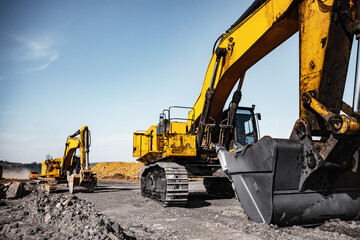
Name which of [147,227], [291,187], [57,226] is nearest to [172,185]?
[147,227]

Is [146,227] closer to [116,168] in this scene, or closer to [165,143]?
[165,143]

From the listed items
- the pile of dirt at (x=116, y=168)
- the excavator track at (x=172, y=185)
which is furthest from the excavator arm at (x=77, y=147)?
the pile of dirt at (x=116, y=168)

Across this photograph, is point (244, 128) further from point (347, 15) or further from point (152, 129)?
point (347, 15)

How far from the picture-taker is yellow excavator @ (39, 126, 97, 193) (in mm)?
13946

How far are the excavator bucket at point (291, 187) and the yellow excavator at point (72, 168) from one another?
10.8m

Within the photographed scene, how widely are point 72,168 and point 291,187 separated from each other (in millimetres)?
14973

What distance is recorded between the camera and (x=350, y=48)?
4.29m

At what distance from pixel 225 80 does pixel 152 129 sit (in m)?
4.02

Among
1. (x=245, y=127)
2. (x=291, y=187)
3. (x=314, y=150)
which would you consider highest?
(x=245, y=127)

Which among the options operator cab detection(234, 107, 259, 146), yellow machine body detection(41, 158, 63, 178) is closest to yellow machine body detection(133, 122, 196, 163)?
operator cab detection(234, 107, 259, 146)

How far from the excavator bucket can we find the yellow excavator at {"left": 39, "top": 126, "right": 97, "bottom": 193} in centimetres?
1085

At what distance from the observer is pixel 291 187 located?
4359mm

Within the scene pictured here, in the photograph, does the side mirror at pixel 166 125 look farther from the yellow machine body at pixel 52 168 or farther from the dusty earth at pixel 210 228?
the yellow machine body at pixel 52 168

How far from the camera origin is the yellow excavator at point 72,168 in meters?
13.9
